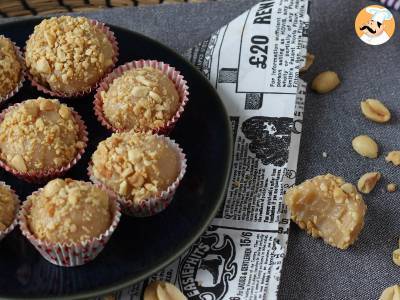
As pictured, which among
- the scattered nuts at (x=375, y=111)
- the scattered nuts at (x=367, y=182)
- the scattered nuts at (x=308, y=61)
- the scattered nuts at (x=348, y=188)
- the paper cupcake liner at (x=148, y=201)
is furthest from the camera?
the scattered nuts at (x=308, y=61)

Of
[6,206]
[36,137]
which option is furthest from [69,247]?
[36,137]

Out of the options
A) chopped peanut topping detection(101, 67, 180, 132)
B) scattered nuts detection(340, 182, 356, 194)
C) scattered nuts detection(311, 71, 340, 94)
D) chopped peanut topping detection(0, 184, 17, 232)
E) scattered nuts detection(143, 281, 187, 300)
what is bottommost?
scattered nuts detection(143, 281, 187, 300)

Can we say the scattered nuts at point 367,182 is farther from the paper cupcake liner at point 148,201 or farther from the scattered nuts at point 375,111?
the paper cupcake liner at point 148,201

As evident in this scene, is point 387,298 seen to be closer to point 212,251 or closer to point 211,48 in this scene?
point 212,251

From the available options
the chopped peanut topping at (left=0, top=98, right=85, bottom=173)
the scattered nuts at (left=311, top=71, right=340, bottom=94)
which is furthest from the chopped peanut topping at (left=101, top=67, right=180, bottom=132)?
the scattered nuts at (left=311, top=71, right=340, bottom=94)

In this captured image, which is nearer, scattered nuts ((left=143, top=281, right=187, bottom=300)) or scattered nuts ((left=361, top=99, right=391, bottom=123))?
scattered nuts ((left=143, top=281, right=187, bottom=300))

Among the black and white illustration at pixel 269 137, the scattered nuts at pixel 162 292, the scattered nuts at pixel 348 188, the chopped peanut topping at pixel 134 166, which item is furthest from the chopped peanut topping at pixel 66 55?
A: the scattered nuts at pixel 348 188

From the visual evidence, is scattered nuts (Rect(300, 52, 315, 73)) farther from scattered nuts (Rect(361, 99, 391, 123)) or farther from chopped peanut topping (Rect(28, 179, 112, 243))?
chopped peanut topping (Rect(28, 179, 112, 243))
